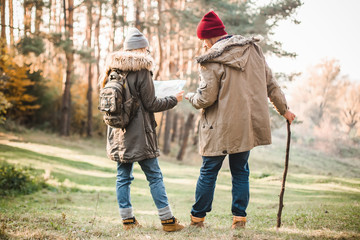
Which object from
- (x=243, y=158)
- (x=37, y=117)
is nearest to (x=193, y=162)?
(x=37, y=117)

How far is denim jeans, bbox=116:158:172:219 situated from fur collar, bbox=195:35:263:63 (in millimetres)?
1251

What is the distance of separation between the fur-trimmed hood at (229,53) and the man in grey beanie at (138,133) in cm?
64

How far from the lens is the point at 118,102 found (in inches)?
133

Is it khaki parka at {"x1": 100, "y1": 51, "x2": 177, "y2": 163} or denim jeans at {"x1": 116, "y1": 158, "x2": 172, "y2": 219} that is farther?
denim jeans at {"x1": 116, "y1": 158, "x2": 172, "y2": 219}

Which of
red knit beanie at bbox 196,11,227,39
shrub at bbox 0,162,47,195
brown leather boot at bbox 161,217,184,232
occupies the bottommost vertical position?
shrub at bbox 0,162,47,195

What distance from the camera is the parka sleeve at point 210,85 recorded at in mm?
3346

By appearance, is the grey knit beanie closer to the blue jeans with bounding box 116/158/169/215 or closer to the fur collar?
the fur collar

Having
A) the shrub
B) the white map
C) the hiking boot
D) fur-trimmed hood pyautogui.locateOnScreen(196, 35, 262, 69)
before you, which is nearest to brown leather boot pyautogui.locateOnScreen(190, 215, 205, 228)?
the hiking boot

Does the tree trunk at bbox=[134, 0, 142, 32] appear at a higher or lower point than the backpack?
higher

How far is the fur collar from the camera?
330cm

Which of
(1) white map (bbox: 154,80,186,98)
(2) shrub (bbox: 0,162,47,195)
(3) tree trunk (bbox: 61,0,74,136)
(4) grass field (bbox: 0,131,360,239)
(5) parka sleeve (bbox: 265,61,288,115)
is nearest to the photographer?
(4) grass field (bbox: 0,131,360,239)

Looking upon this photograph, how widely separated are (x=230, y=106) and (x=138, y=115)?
39.0 inches

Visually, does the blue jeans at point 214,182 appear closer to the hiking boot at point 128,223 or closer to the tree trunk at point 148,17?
the hiking boot at point 128,223

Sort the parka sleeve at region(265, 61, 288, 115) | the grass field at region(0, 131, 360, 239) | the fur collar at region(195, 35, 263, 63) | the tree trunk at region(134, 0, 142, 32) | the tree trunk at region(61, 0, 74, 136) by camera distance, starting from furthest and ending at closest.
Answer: the tree trunk at region(61, 0, 74, 136), the tree trunk at region(134, 0, 142, 32), the parka sleeve at region(265, 61, 288, 115), the grass field at region(0, 131, 360, 239), the fur collar at region(195, 35, 263, 63)
